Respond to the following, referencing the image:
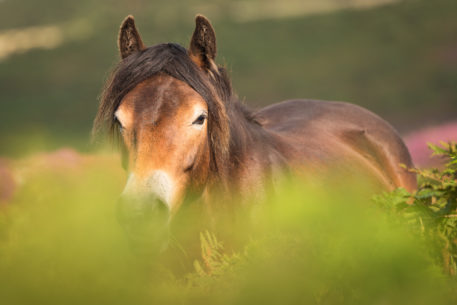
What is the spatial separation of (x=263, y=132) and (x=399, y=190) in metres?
2.15

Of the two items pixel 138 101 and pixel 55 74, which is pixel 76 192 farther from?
pixel 55 74

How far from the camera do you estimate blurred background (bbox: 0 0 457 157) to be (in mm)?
15141

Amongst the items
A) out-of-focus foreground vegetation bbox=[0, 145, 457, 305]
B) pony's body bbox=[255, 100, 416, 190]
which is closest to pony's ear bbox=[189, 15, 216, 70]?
pony's body bbox=[255, 100, 416, 190]

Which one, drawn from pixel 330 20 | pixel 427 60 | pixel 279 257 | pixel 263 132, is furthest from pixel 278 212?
pixel 330 20

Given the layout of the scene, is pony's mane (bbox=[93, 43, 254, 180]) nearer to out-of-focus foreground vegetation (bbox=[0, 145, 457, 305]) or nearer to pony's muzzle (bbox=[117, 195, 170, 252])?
pony's muzzle (bbox=[117, 195, 170, 252])

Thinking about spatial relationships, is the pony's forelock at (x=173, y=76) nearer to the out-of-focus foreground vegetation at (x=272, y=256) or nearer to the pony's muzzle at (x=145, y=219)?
the pony's muzzle at (x=145, y=219)

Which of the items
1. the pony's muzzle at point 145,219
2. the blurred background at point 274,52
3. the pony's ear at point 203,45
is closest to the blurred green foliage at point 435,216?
the pony's muzzle at point 145,219

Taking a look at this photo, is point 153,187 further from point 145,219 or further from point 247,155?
point 247,155

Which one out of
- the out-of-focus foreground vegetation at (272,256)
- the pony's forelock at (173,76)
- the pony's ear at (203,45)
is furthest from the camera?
the pony's ear at (203,45)

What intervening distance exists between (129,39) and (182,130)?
89cm

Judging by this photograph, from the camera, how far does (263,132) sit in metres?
3.48

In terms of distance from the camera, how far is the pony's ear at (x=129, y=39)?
288 centimetres

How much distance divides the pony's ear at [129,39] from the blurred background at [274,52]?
33.9 feet

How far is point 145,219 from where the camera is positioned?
6.45 ft
